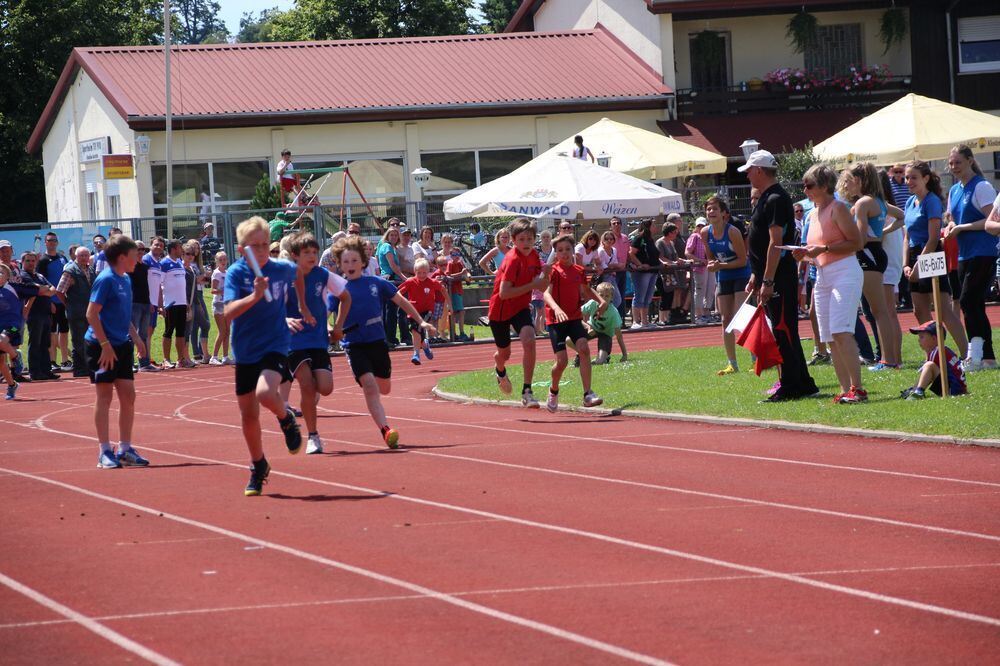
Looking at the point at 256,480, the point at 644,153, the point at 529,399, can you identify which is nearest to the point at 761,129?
the point at 644,153

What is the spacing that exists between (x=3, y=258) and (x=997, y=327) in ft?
48.2

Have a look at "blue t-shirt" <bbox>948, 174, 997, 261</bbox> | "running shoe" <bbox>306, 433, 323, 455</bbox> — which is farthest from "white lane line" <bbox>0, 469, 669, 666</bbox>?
"blue t-shirt" <bbox>948, 174, 997, 261</bbox>

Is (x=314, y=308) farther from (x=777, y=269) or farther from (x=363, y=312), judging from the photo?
(x=777, y=269)

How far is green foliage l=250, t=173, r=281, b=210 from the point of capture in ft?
112

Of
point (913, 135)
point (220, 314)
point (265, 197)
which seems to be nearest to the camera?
point (220, 314)

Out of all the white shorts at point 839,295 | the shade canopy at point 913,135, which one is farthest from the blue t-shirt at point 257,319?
the shade canopy at point 913,135

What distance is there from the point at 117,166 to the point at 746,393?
26.7 metres

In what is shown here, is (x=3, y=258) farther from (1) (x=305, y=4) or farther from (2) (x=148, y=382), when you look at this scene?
(1) (x=305, y=4)

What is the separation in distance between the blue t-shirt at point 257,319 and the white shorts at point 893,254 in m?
7.61

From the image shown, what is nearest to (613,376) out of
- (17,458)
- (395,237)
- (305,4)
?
(17,458)

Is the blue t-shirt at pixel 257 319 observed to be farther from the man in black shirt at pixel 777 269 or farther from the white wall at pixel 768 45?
the white wall at pixel 768 45

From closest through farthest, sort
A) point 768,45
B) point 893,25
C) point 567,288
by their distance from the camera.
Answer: point 567,288 < point 893,25 < point 768,45

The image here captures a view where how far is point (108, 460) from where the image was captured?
472 inches

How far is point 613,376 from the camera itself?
17594mm
